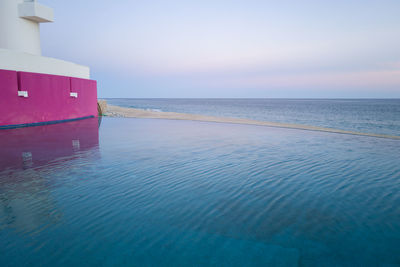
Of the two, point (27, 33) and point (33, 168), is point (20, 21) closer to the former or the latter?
point (27, 33)

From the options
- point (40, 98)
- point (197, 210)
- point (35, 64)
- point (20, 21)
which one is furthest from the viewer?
point (20, 21)

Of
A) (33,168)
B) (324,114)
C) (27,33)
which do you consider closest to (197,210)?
A: (33,168)

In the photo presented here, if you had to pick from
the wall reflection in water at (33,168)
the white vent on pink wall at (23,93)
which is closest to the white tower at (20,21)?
the white vent on pink wall at (23,93)

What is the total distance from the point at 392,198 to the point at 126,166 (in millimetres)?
5663

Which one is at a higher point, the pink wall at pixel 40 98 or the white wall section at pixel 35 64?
the white wall section at pixel 35 64

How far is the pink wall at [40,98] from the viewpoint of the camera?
11664mm

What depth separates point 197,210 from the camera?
376cm

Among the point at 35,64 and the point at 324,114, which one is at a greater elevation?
the point at 35,64

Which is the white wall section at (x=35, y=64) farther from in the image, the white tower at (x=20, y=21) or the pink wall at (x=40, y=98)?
the white tower at (x=20, y=21)

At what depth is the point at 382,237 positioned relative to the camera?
312 centimetres

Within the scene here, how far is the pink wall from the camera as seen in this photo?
38.3 ft

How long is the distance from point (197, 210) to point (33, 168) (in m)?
4.52

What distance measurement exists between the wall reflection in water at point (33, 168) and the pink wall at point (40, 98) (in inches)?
59.9

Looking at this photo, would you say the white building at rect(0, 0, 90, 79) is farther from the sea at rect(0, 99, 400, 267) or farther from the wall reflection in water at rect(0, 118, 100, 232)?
the sea at rect(0, 99, 400, 267)
